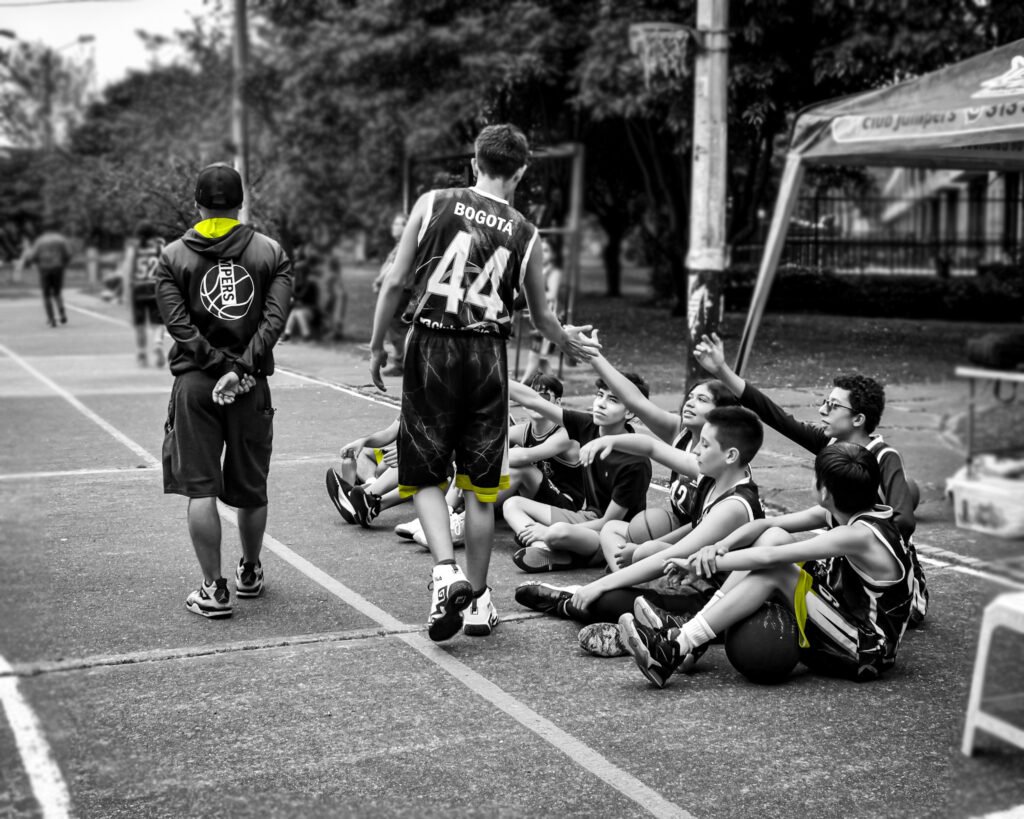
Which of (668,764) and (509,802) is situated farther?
(668,764)

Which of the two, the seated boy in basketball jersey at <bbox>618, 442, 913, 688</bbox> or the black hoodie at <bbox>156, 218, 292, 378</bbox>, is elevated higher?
the black hoodie at <bbox>156, 218, 292, 378</bbox>

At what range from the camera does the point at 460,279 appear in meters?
4.67

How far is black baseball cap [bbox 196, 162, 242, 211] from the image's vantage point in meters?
4.89

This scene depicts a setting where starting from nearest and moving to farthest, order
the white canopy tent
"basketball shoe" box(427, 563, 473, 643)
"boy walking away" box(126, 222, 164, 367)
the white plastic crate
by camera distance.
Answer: the white plastic crate → "basketball shoe" box(427, 563, 473, 643) → the white canopy tent → "boy walking away" box(126, 222, 164, 367)

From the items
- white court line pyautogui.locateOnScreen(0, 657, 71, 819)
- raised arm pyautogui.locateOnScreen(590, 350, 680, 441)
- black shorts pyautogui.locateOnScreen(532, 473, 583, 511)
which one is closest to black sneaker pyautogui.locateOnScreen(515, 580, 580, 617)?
raised arm pyautogui.locateOnScreen(590, 350, 680, 441)

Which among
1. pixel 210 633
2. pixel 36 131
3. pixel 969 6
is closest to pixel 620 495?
pixel 210 633

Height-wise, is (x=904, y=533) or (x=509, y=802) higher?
(x=904, y=533)

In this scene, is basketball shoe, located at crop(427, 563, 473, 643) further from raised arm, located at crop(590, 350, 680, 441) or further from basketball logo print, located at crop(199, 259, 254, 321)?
basketball logo print, located at crop(199, 259, 254, 321)

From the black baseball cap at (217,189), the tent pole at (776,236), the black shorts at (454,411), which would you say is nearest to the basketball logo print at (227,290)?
the black baseball cap at (217,189)

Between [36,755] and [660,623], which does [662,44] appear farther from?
[36,755]

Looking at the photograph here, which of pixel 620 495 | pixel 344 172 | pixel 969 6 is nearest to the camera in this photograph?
pixel 620 495

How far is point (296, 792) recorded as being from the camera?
11.1 ft

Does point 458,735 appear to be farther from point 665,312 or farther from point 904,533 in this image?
point 665,312

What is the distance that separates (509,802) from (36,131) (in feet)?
6.65
